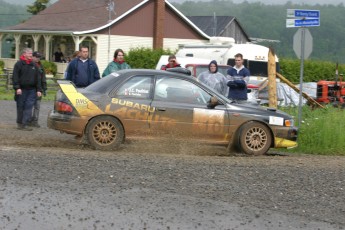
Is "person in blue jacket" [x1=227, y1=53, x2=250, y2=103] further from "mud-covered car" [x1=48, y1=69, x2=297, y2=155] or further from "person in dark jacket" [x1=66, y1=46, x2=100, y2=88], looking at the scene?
"person in dark jacket" [x1=66, y1=46, x2=100, y2=88]

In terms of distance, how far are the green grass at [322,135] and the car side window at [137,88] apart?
3.80 m

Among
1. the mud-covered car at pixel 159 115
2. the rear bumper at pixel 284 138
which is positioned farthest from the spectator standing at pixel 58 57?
the rear bumper at pixel 284 138

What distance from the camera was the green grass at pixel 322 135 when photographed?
15.7m

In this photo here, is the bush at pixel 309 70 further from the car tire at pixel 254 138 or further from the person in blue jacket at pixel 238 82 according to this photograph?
the car tire at pixel 254 138

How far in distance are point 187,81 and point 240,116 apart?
112cm

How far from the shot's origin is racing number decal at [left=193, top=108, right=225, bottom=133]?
1345 cm

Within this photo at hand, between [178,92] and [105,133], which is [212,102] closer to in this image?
[178,92]

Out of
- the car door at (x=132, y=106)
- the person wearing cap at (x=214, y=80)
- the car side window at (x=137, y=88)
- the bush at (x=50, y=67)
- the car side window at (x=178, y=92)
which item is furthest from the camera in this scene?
the bush at (x=50, y=67)

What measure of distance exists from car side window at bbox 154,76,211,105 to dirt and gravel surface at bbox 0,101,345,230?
1991 mm

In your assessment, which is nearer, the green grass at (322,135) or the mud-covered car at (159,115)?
the mud-covered car at (159,115)

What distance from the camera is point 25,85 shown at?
54.4ft

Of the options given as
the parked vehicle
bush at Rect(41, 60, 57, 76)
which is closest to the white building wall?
bush at Rect(41, 60, 57, 76)

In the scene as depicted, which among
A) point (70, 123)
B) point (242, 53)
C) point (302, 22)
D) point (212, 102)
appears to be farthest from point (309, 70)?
point (70, 123)

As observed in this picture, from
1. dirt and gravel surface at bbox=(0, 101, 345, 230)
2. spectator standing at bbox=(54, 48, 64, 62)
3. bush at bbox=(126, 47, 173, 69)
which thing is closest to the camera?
dirt and gravel surface at bbox=(0, 101, 345, 230)
